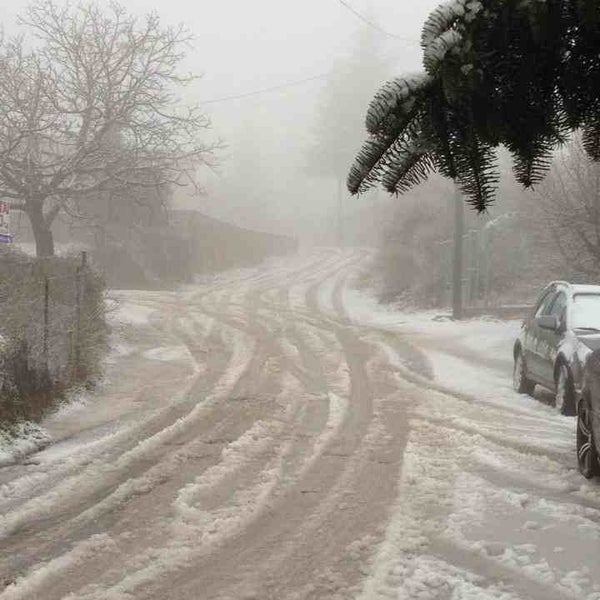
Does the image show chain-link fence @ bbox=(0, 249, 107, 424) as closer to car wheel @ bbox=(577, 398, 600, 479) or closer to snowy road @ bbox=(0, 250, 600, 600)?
snowy road @ bbox=(0, 250, 600, 600)

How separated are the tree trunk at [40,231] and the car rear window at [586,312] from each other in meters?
12.8

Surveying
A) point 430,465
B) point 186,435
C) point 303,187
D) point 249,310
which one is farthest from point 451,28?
point 303,187

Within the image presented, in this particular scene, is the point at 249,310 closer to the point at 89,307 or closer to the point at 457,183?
the point at 89,307

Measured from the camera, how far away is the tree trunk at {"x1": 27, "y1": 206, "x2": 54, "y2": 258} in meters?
18.3

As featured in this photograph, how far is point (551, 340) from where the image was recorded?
31.8 ft

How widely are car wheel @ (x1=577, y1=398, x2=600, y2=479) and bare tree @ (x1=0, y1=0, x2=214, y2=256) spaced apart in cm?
1322

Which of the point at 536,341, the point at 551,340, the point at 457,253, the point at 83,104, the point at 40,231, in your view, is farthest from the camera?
the point at 457,253

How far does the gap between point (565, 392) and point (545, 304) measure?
1959mm

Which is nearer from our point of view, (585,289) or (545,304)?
(585,289)

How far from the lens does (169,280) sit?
32781 millimetres

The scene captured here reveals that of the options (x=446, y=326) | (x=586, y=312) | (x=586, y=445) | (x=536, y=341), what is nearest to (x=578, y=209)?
(x=446, y=326)

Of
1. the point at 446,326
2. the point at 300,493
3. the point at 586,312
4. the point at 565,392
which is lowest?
the point at 300,493

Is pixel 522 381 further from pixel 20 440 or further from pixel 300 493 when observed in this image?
pixel 20 440

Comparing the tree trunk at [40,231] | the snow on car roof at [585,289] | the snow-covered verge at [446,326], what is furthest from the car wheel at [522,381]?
the tree trunk at [40,231]
